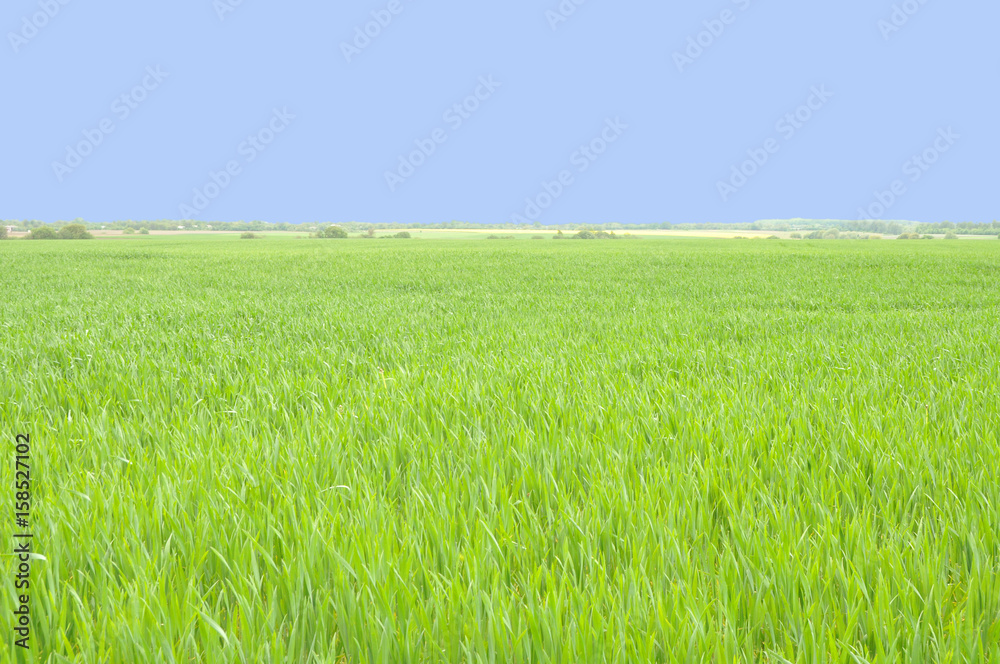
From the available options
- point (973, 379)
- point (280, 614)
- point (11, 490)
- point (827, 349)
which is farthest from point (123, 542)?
point (827, 349)

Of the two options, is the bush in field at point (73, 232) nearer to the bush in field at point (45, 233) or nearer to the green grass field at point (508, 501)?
the bush in field at point (45, 233)

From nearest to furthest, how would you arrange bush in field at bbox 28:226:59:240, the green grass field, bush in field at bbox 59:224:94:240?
the green grass field → bush in field at bbox 28:226:59:240 → bush in field at bbox 59:224:94:240

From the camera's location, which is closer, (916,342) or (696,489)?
(696,489)

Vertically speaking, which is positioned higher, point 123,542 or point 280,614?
point 123,542

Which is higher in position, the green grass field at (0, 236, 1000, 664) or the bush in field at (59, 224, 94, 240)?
the bush in field at (59, 224, 94, 240)

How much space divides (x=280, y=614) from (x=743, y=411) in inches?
100

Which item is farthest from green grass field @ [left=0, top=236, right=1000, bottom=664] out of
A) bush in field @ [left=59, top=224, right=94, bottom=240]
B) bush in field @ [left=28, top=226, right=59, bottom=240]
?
bush in field @ [left=59, top=224, right=94, bottom=240]

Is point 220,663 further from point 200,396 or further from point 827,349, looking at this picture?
point 827,349

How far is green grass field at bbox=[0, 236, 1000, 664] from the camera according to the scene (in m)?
1.35

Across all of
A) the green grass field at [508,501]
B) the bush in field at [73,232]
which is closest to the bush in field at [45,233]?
the bush in field at [73,232]

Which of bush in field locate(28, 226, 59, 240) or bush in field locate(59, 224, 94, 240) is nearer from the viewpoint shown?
bush in field locate(28, 226, 59, 240)

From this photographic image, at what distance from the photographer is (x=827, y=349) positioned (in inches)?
201

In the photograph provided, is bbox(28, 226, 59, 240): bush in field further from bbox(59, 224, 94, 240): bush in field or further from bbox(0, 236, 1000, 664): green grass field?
bbox(0, 236, 1000, 664): green grass field

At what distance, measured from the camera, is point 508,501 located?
77.0 inches
